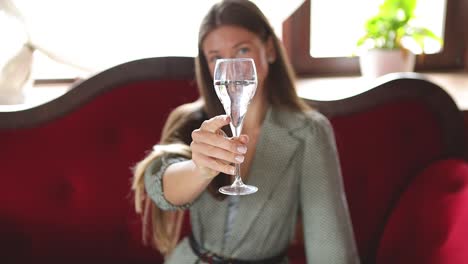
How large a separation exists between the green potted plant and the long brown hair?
744 millimetres

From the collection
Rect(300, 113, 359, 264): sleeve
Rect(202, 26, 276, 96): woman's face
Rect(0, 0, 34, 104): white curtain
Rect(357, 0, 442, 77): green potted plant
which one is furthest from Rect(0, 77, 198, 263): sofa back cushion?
Rect(357, 0, 442, 77): green potted plant

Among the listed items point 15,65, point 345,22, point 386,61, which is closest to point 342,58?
point 345,22

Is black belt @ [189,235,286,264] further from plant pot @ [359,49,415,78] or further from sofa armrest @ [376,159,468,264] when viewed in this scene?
plant pot @ [359,49,415,78]

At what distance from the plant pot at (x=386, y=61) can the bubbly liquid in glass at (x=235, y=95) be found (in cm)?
122

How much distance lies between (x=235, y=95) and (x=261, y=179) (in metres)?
0.43

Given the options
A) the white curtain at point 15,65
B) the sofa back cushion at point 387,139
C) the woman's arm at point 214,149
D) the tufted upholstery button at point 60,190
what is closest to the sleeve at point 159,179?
the woman's arm at point 214,149

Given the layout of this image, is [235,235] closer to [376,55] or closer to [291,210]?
[291,210]

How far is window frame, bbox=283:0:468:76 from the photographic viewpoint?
2004mm

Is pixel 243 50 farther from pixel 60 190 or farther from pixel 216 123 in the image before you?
pixel 60 190

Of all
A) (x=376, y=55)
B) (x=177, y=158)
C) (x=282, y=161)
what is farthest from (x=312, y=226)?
(x=376, y=55)

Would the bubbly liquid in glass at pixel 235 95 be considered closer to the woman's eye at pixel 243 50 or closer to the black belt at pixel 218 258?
the woman's eye at pixel 243 50

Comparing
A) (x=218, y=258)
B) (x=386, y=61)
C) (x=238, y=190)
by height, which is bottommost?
(x=218, y=258)

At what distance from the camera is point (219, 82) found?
28.6 inches

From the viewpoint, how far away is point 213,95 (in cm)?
120
